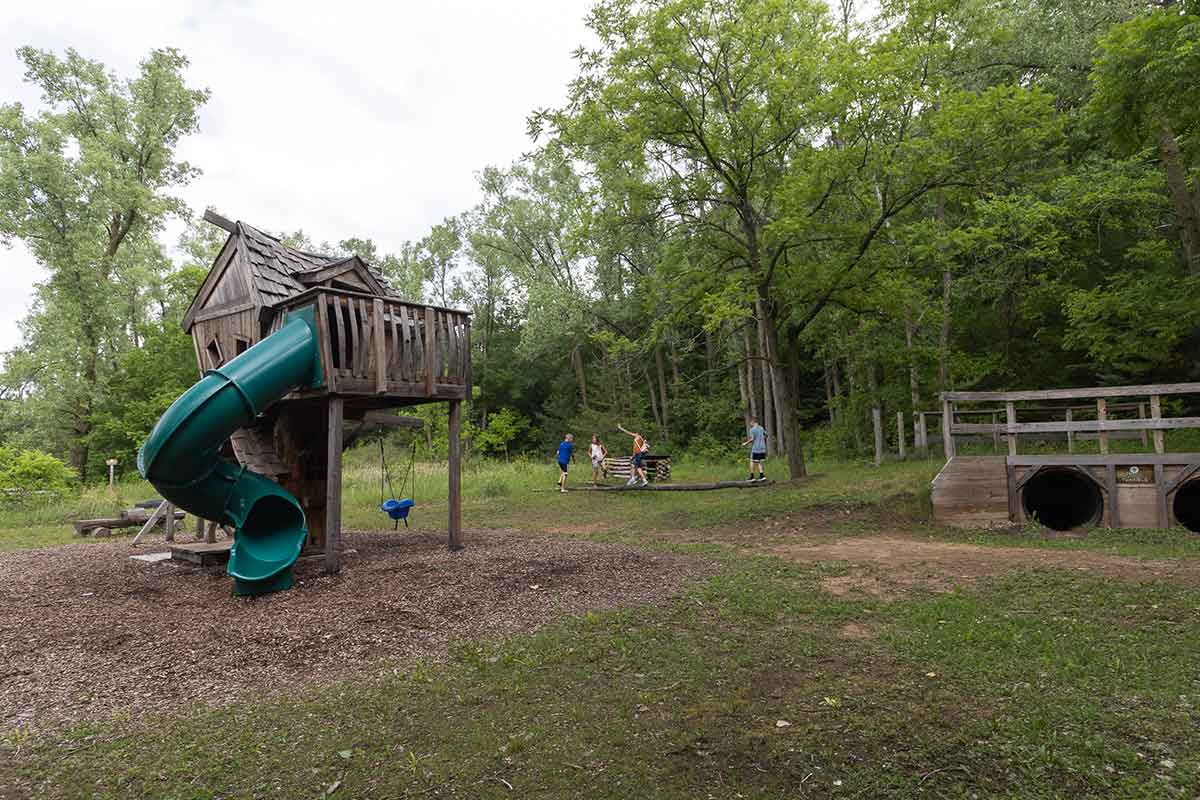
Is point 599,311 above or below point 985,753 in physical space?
above

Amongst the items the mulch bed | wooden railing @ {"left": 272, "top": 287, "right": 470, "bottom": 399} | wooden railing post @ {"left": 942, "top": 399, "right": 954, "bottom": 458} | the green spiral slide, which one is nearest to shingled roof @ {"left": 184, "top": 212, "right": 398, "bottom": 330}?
wooden railing @ {"left": 272, "top": 287, "right": 470, "bottom": 399}

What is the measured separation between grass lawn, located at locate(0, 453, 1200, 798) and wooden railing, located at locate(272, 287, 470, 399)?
4316 mm

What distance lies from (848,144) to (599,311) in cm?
2197

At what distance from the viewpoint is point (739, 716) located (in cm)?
402

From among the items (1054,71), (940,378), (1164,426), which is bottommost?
(1164,426)

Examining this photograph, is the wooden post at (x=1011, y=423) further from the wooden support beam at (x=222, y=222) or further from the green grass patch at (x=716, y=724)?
the wooden support beam at (x=222, y=222)

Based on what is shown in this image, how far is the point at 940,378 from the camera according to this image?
21.2 m

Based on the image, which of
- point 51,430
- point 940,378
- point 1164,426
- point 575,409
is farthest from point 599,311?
point 1164,426

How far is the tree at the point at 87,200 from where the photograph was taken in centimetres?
2452

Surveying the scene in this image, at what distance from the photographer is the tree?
24.5 m

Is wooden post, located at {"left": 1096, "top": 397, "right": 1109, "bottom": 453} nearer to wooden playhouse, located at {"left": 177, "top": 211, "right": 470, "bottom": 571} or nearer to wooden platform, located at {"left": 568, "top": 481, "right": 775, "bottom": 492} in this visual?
wooden platform, located at {"left": 568, "top": 481, "right": 775, "bottom": 492}

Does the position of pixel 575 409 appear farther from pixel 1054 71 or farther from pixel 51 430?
pixel 1054 71

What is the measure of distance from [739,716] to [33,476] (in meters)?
21.3

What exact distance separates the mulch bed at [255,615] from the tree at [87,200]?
19.6 meters
